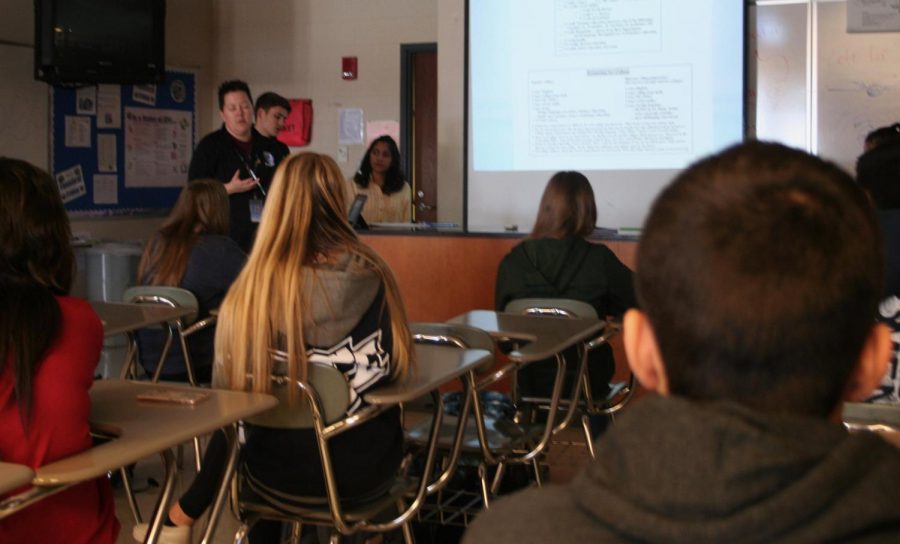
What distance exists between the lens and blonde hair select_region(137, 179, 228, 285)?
3.67 meters

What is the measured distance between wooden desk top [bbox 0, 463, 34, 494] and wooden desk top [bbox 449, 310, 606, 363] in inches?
48.7

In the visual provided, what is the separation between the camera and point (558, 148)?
5.23 m

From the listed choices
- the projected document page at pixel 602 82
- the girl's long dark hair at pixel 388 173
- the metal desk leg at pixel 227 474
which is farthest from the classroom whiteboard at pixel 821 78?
the metal desk leg at pixel 227 474

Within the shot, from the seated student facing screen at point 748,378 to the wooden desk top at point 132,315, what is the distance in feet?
7.20

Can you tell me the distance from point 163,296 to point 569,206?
1.39 metres

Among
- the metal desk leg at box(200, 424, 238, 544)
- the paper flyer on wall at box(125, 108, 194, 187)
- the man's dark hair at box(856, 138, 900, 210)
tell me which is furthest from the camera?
the paper flyer on wall at box(125, 108, 194, 187)

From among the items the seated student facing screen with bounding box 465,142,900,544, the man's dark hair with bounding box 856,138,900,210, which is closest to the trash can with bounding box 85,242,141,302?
the man's dark hair with bounding box 856,138,900,210

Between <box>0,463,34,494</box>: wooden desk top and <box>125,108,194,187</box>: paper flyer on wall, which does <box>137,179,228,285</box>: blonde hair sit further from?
<box>125,108,194,187</box>: paper flyer on wall

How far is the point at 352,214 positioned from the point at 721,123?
5.88 ft

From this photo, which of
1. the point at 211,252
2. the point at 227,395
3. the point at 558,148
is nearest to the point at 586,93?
the point at 558,148

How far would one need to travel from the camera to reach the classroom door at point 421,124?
7.17 meters

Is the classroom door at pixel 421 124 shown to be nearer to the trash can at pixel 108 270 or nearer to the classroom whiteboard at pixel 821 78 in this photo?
the trash can at pixel 108 270

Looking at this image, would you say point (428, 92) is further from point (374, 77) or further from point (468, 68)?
point (468, 68)

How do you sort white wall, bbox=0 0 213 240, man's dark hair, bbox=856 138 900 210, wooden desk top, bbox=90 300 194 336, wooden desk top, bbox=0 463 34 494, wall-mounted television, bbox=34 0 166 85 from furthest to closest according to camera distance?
white wall, bbox=0 0 213 240, wall-mounted television, bbox=34 0 166 85, wooden desk top, bbox=90 300 194 336, man's dark hair, bbox=856 138 900 210, wooden desk top, bbox=0 463 34 494
